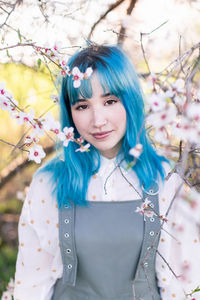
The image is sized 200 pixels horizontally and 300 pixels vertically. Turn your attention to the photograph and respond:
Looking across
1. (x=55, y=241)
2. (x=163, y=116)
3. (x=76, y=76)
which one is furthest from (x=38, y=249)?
(x=163, y=116)

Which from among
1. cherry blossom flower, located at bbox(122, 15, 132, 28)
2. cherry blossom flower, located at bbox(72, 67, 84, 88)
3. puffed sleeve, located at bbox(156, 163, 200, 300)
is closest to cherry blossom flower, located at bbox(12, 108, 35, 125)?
cherry blossom flower, located at bbox(72, 67, 84, 88)

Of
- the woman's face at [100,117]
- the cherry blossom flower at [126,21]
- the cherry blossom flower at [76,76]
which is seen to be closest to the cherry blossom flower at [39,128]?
the cherry blossom flower at [76,76]

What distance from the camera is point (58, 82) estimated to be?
4.65 ft

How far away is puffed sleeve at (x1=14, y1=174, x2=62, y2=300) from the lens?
4.65ft

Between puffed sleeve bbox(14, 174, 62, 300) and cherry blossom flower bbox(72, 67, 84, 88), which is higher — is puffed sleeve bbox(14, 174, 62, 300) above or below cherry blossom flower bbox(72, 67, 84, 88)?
below

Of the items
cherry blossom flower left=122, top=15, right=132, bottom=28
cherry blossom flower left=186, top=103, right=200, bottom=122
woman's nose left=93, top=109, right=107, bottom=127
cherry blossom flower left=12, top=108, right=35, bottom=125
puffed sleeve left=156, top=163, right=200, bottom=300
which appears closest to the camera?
cherry blossom flower left=186, top=103, right=200, bottom=122

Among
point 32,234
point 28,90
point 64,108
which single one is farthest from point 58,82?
point 28,90

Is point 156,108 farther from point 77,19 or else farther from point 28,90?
point 28,90

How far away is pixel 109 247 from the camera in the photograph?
1.33 meters

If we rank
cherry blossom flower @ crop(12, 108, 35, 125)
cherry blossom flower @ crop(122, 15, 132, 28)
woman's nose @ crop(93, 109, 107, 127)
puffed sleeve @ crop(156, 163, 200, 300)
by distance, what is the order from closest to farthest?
cherry blossom flower @ crop(12, 108, 35, 125) < woman's nose @ crop(93, 109, 107, 127) < puffed sleeve @ crop(156, 163, 200, 300) < cherry blossom flower @ crop(122, 15, 132, 28)

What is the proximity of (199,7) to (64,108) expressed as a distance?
717 mm

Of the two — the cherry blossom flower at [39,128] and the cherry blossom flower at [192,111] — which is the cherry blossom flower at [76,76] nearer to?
the cherry blossom flower at [39,128]

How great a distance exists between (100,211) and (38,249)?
1.00 feet

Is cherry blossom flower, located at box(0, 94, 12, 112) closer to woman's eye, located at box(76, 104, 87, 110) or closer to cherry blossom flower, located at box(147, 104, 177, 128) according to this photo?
woman's eye, located at box(76, 104, 87, 110)
